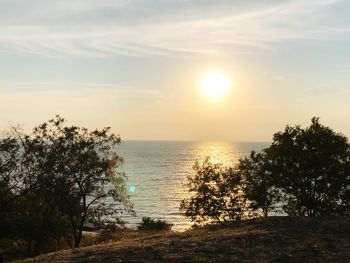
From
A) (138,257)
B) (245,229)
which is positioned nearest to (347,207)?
(245,229)

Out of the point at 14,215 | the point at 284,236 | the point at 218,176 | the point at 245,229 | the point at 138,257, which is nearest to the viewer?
the point at 138,257

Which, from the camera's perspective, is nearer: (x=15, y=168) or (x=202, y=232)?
(x=202, y=232)

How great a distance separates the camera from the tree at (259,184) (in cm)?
3747

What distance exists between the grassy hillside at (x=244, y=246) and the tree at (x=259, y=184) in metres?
16.3

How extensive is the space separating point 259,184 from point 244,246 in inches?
877

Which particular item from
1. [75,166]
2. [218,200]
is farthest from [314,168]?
[75,166]

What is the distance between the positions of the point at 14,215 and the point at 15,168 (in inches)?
140

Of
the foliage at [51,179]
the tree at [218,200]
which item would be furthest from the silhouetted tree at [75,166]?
the tree at [218,200]

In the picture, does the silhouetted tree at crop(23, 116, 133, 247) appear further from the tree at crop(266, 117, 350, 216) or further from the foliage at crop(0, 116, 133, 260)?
the tree at crop(266, 117, 350, 216)

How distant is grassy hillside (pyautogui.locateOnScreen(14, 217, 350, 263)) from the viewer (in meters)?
15.2

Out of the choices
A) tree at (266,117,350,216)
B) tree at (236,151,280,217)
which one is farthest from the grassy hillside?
tree at (236,151,280,217)

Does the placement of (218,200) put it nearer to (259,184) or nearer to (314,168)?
(259,184)

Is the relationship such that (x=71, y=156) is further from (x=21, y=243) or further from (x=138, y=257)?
(x=138, y=257)

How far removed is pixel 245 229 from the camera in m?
20.2
